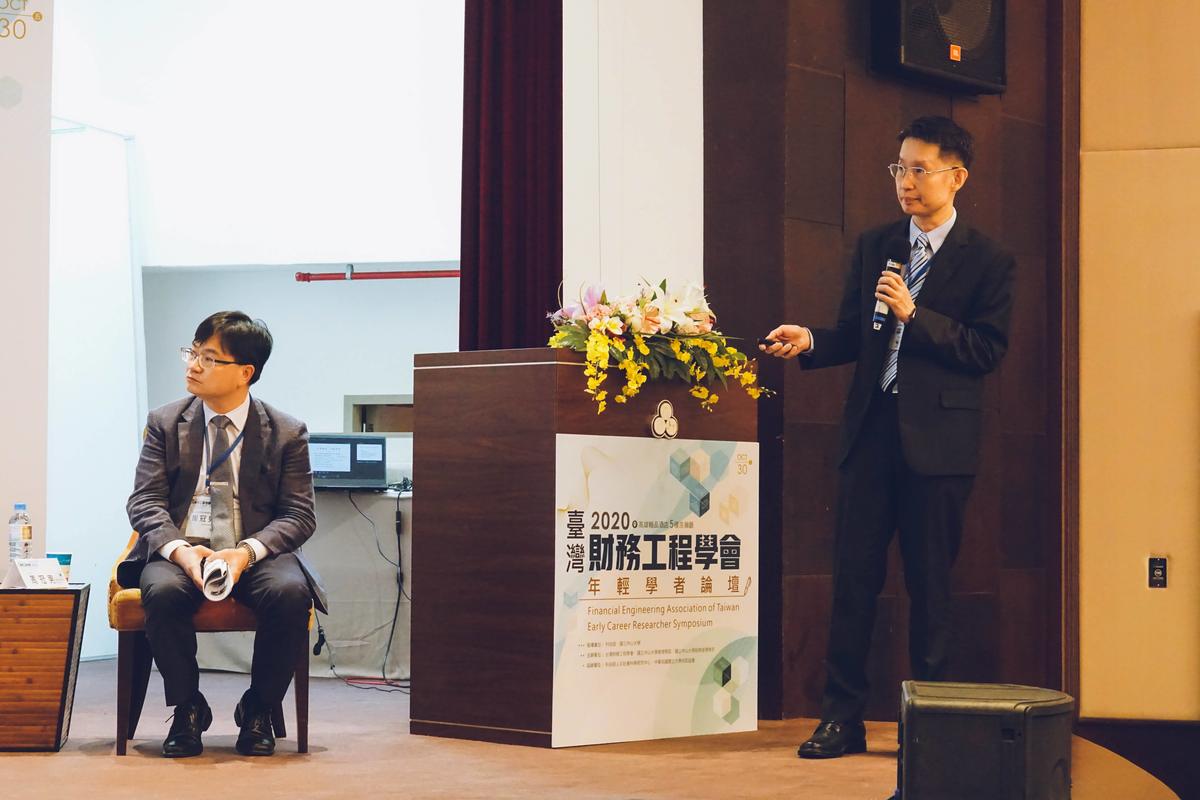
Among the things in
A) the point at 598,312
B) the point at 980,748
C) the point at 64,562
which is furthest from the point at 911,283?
the point at 64,562

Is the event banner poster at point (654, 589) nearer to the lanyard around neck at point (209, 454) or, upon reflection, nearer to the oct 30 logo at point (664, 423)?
the oct 30 logo at point (664, 423)

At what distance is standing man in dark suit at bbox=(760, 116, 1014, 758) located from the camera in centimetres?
342

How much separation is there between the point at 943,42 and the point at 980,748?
107 inches

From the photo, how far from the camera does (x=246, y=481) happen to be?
143 inches

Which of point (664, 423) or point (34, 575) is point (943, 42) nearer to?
point (664, 423)

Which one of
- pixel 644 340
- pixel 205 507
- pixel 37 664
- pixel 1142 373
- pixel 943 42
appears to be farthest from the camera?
pixel 1142 373

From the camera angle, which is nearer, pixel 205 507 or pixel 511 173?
pixel 205 507

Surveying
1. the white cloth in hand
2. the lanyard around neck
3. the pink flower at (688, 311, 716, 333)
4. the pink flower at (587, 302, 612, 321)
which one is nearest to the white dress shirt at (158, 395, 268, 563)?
the lanyard around neck

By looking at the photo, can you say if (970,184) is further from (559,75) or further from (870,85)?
(559,75)

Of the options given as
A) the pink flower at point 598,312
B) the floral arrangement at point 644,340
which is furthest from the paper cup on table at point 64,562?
the pink flower at point 598,312

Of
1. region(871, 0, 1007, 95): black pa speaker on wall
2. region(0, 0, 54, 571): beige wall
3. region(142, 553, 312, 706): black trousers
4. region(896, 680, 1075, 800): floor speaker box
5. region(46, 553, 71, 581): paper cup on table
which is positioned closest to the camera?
region(896, 680, 1075, 800): floor speaker box

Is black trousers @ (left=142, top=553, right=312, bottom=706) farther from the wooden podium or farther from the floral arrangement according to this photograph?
the floral arrangement

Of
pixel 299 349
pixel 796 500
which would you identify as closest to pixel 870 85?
pixel 796 500

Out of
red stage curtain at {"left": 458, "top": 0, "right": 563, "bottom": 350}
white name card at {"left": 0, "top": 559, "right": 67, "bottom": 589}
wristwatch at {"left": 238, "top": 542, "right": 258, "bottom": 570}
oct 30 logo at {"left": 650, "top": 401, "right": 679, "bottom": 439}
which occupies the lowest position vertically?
white name card at {"left": 0, "top": 559, "right": 67, "bottom": 589}
